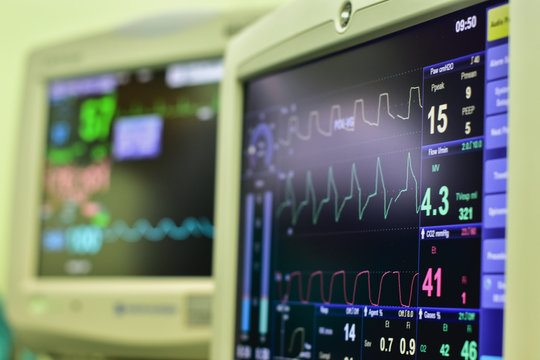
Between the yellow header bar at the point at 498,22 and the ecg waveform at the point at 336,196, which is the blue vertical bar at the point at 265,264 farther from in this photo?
the yellow header bar at the point at 498,22

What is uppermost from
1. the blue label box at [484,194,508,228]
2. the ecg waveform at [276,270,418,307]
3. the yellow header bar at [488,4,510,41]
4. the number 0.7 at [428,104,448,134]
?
the yellow header bar at [488,4,510,41]

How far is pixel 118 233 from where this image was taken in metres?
1.35

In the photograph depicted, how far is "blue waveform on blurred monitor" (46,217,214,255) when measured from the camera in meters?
1.27

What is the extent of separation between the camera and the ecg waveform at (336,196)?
2.25 feet

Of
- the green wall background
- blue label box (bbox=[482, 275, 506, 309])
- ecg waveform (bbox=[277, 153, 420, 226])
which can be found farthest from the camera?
the green wall background

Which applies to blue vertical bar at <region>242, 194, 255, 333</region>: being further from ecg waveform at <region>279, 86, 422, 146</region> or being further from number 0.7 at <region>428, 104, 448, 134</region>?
number 0.7 at <region>428, 104, 448, 134</region>

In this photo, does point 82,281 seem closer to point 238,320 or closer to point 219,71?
point 219,71

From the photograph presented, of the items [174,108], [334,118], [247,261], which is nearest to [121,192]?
[174,108]

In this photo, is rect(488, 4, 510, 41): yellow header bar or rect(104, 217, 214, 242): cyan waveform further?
rect(104, 217, 214, 242): cyan waveform

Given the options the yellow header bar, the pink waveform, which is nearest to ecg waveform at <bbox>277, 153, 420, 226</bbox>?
the yellow header bar

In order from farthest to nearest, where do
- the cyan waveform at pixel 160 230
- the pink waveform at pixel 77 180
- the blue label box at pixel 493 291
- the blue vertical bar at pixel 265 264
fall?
the pink waveform at pixel 77 180 → the cyan waveform at pixel 160 230 → the blue vertical bar at pixel 265 264 → the blue label box at pixel 493 291

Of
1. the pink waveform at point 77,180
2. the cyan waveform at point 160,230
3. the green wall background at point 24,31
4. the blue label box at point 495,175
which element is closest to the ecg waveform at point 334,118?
the blue label box at point 495,175

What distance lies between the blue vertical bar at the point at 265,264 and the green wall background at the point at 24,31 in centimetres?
108

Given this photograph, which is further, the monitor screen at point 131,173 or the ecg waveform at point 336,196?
the monitor screen at point 131,173
